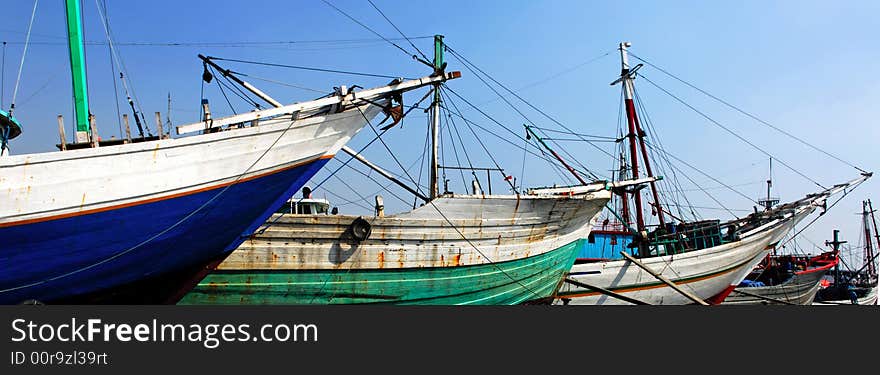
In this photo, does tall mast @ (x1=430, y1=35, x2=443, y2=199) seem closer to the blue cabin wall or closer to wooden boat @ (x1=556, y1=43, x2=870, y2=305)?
wooden boat @ (x1=556, y1=43, x2=870, y2=305)

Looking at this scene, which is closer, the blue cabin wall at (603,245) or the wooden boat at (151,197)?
the wooden boat at (151,197)

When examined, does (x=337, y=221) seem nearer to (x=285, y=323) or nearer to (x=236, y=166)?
(x=236, y=166)

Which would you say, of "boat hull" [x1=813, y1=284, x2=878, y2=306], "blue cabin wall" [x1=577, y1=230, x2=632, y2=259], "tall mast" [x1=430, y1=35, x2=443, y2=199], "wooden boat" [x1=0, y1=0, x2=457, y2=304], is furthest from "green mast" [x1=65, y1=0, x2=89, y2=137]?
"boat hull" [x1=813, y1=284, x2=878, y2=306]

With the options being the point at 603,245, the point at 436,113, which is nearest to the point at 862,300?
the point at 603,245

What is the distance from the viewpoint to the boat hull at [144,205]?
336 inches

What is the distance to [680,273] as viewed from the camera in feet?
66.7

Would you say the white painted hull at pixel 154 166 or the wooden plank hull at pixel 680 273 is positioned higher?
the white painted hull at pixel 154 166

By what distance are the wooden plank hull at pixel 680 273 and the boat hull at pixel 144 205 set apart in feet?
33.0

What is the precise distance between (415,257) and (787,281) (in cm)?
2433

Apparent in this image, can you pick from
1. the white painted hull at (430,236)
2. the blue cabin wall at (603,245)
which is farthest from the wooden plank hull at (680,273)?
the blue cabin wall at (603,245)

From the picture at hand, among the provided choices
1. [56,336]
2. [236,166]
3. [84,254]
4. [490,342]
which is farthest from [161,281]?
[490,342]

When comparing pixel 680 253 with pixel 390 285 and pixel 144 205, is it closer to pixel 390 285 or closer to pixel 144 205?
pixel 390 285

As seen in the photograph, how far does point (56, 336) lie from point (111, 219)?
2.21 m

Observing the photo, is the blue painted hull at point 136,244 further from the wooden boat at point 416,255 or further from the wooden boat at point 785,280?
the wooden boat at point 785,280
